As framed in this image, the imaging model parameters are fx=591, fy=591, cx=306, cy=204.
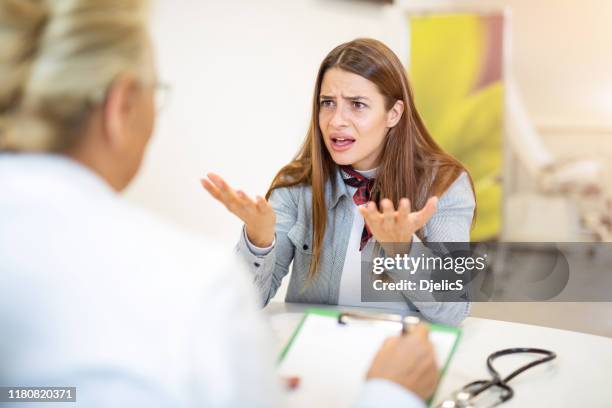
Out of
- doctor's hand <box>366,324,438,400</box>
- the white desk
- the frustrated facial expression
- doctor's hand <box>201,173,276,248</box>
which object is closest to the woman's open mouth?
the frustrated facial expression

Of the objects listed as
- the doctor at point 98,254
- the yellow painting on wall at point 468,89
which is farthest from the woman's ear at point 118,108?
the yellow painting on wall at point 468,89

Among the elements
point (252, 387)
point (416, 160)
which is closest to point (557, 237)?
point (416, 160)

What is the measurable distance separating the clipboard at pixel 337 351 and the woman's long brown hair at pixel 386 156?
20cm

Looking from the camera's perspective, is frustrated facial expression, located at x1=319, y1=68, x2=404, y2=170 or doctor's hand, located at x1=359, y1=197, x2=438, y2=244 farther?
frustrated facial expression, located at x1=319, y1=68, x2=404, y2=170

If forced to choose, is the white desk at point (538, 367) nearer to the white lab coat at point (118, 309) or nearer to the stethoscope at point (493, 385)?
the stethoscope at point (493, 385)

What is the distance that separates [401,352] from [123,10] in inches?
14.1

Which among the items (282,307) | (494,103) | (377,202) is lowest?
(282,307)

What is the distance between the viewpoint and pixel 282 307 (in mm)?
977

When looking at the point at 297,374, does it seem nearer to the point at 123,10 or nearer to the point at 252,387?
the point at 252,387

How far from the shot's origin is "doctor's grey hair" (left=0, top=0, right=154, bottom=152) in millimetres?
417

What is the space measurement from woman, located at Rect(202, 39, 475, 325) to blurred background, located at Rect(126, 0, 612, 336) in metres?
0.04

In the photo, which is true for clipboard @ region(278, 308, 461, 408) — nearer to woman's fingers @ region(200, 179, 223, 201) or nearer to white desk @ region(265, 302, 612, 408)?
white desk @ region(265, 302, 612, 408)

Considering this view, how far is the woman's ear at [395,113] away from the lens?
2.90ft

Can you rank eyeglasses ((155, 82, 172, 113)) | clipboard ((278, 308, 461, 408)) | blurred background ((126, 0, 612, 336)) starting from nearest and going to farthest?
1. eyeglasses ((155, 82, 172, 113))
2. clipboard ((278, 308, 461, 408))
3. blurred background ((126, 0, 612, 336))
